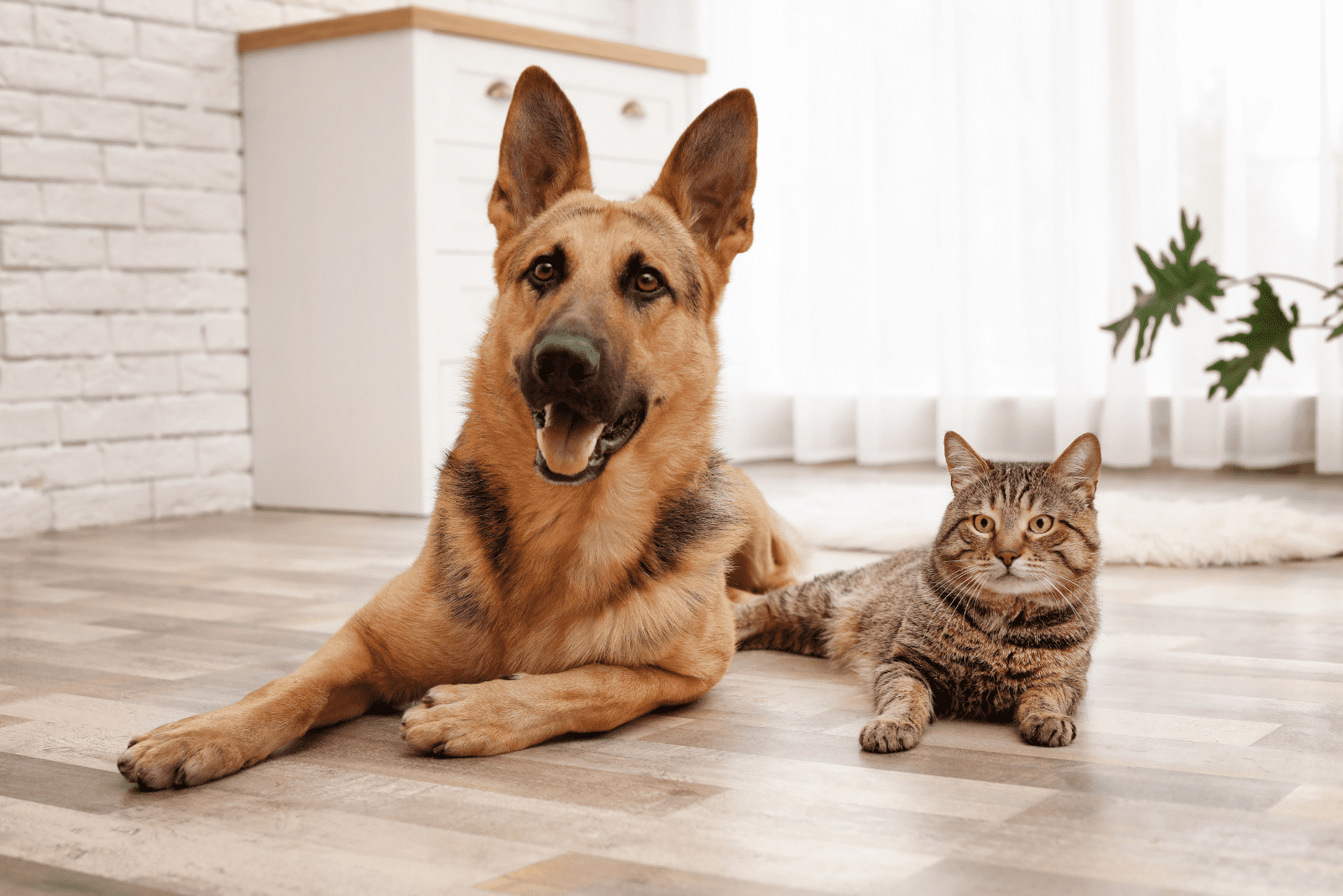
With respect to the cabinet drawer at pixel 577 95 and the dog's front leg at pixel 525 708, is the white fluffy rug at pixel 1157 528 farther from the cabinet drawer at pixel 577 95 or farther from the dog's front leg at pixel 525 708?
the dog's front leg at pixel 525 708

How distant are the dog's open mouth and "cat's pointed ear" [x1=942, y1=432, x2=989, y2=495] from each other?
1.83 ft

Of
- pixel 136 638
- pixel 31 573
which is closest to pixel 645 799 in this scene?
pixel 136 638

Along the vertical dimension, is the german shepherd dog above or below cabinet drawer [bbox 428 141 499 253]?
below

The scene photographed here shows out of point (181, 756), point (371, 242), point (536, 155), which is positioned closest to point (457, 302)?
point (371, 242)

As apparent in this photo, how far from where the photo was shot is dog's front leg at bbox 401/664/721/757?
1806 millimetres

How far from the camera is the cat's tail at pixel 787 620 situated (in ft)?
8.66

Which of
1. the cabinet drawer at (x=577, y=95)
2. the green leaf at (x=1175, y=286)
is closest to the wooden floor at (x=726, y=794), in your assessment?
the green leaf at (x=1175, y=286)

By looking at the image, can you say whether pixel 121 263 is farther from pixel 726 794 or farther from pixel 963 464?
pixel 726 794

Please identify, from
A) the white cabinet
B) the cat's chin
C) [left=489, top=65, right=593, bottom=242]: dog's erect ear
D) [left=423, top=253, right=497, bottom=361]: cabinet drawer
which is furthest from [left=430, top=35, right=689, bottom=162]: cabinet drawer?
the cat's chin

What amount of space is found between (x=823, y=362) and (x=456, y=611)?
14.4 ft

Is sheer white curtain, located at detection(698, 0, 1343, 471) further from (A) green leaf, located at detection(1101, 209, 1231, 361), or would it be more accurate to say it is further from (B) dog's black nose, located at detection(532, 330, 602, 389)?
(B) dog's black nose, located at detection(532, 330, 602, 389)

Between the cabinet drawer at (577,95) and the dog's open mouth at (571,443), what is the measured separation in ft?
8.25

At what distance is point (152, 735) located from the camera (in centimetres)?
171

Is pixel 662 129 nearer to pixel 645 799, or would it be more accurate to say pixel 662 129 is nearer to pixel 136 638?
pixel 136 638
